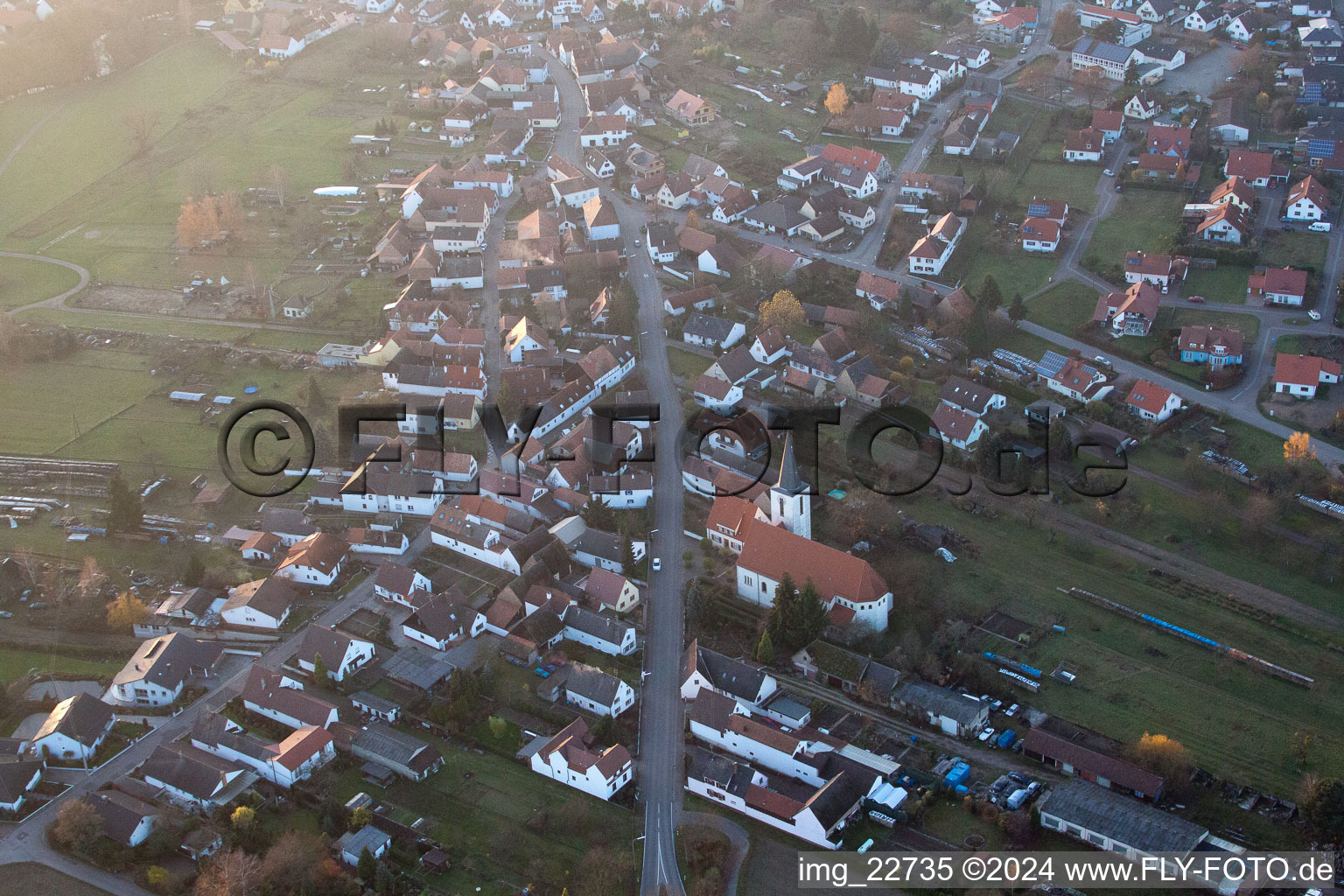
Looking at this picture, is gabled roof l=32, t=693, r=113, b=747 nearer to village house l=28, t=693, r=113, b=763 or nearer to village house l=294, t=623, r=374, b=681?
village house l=28, t=693, r=113, b=763

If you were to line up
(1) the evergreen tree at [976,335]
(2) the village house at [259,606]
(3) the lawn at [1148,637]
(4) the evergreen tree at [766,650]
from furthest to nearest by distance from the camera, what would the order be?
(1) the evergreen tree at [976,335], (2) the village house at [259,606], (4) the evergreen tree at [766,650], (3) the lawn at [1148,637]

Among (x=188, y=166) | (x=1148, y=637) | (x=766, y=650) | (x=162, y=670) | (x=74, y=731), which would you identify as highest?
(x=188, y=166)

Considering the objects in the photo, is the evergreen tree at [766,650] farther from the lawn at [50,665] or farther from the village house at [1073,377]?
the village house at [1073,377]

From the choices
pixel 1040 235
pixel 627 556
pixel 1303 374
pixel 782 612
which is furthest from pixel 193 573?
pixel 1303 374

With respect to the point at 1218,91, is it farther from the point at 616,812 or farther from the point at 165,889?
the point at 165,889

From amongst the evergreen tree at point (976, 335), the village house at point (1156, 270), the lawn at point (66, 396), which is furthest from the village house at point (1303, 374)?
the lawn at point (66, 396)

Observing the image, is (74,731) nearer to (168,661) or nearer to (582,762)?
(168,661)
